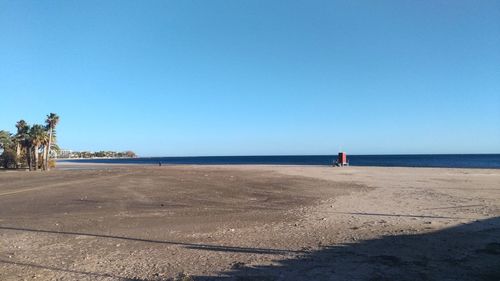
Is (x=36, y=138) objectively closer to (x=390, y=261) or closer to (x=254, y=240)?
(x=254, y=240)

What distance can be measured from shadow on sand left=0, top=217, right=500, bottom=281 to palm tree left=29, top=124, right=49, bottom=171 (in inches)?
2389

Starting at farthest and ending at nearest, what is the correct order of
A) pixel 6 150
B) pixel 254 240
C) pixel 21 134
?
1. pixel 6 150
2. pixel 21 134
3. pixel 254 240

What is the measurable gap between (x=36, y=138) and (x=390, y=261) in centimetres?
6553

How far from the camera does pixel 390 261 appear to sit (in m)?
8.95

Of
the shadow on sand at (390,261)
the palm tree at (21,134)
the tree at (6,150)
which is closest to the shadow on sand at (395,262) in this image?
the shadow on sand at (390,261)

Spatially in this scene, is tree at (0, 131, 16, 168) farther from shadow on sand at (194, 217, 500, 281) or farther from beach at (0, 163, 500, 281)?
shadow on sand at (194, 217, 500, 281)

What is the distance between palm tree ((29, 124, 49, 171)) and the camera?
212ft

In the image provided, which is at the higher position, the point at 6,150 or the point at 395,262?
the point at 6,150

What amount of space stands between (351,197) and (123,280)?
16105 millimetres

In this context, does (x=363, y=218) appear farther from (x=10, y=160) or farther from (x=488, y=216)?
(x=10, y=160)

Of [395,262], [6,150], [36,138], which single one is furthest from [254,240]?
[6,150]

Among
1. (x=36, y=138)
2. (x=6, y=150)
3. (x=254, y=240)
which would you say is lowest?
(x=254, y=240)

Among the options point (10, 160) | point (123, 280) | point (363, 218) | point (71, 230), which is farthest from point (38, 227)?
point (10, 160)

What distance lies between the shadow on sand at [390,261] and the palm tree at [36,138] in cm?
6067
